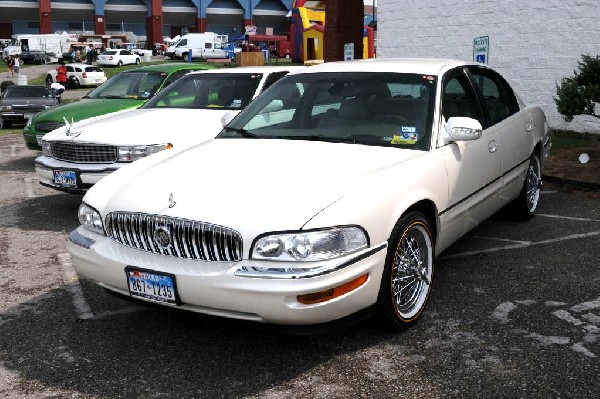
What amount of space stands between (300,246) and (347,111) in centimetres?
173

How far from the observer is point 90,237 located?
4000 millimetres

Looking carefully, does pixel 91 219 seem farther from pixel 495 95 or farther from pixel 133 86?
pixel 133 86

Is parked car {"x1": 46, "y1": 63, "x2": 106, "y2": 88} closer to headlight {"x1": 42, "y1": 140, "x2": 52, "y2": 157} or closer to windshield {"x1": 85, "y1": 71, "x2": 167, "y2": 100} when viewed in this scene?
windshield {"x1": 85, "y1": 71, "x2": 167, "y2": 100}

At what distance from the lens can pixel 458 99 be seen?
5082 millimetres

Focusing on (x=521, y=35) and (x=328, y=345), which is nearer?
(x=328, y=345)

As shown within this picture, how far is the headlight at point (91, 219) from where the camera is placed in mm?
4004

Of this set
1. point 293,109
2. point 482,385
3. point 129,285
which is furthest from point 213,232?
point 293,109

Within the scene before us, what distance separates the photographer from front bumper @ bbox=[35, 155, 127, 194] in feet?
22.7

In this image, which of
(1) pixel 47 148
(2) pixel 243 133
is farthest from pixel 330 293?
(1) pixel 47 148

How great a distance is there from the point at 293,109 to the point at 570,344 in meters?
2.58

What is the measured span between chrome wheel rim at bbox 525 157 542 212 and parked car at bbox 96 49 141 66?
5072 cm

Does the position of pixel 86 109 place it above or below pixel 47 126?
above

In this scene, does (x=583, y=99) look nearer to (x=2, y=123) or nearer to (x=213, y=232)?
(x=213, y=232)

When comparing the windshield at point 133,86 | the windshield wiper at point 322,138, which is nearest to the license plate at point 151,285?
the windshield wiper at point 322,138
